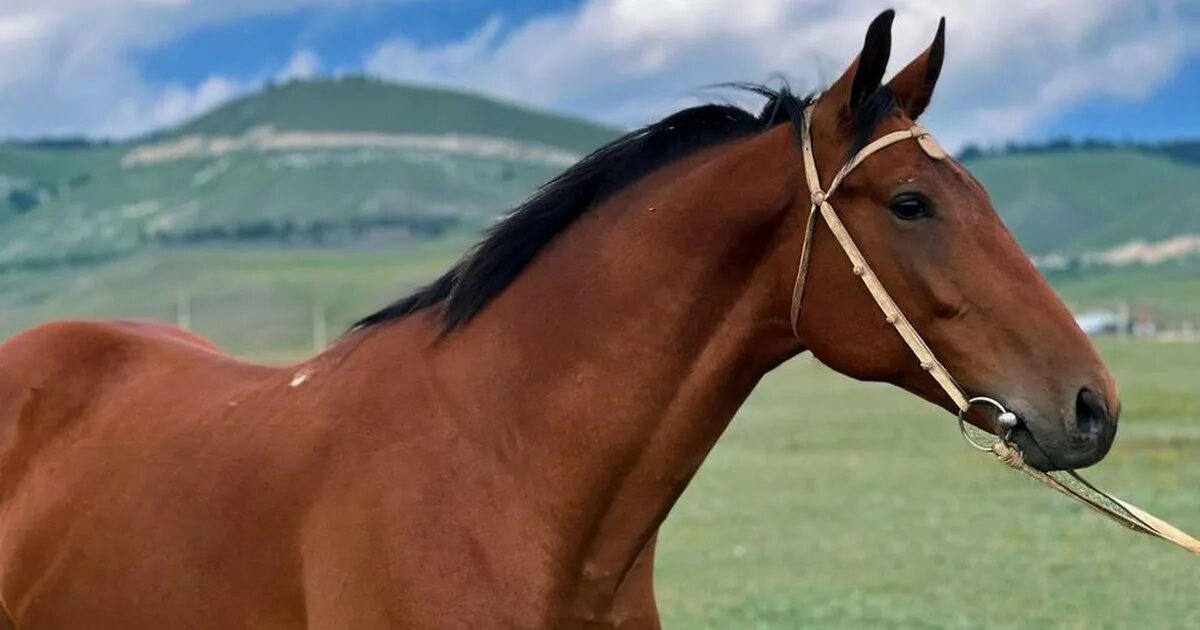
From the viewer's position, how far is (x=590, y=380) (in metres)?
3.59

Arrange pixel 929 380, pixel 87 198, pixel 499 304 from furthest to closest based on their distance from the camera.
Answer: pixel 87 198 < pixel 499 304 < pixel 929 380

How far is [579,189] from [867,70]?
932 mm

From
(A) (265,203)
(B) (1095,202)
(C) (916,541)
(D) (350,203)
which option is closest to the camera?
(C) (916,541)

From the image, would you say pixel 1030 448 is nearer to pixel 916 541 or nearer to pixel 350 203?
pixel 916 541

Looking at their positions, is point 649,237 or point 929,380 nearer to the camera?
point 929,380

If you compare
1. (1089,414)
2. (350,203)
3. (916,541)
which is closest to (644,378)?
(1089,414)

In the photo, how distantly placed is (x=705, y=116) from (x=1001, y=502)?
48.6 feet

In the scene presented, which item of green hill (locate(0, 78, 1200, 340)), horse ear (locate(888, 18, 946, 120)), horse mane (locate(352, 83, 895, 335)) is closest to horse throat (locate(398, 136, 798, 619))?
horse mane (locate(352, 83, 895, 335))

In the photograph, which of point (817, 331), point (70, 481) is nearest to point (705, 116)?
point (817, 331)

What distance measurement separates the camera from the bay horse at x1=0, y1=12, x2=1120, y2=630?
327 cm

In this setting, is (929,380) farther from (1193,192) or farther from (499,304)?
(1193,192)

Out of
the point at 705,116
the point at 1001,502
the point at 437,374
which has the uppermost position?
the point at 705,116

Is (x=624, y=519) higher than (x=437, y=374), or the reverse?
(x=437, y=374)

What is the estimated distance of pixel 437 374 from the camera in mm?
3709
